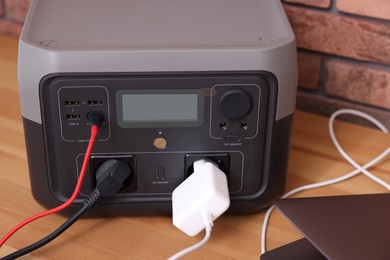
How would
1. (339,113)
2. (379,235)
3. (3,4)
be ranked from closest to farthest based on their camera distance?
(379,235)
(339,113)
(3,4)

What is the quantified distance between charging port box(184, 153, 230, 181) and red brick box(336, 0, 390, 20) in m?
0.34

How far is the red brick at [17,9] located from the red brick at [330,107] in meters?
0.51

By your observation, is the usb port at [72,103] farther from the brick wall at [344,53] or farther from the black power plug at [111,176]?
the brick wall at [344,53]

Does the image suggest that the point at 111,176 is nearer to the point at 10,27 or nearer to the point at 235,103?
the point at 235,103

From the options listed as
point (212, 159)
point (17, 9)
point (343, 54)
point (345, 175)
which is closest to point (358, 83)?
point (343, 54)

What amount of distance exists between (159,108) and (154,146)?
46 mm

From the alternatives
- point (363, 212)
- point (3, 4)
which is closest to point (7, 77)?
point (3, 4)

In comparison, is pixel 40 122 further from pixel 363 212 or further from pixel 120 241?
pixel 363 212

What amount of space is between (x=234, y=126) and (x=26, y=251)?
255 millimetres

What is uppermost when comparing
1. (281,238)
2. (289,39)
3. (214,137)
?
(289,39)

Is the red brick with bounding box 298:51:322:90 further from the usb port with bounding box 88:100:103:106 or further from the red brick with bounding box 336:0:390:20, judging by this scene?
the usb port with bounding box 88:100:103:106

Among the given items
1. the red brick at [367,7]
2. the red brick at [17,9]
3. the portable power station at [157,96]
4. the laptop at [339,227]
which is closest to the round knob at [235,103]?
the portable power station at [157,96]

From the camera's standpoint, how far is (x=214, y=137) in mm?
703

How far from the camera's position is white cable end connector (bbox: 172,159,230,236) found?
0.66 meters
